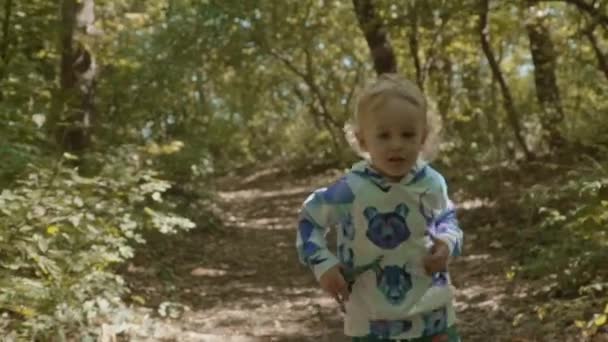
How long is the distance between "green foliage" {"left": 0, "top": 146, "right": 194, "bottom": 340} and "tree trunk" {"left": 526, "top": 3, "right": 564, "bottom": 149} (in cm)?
639

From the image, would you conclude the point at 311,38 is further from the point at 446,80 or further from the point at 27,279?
the point at 27,279

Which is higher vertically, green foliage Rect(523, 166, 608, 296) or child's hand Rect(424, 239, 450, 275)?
child's hand Rect(424, 239, 450, 275)

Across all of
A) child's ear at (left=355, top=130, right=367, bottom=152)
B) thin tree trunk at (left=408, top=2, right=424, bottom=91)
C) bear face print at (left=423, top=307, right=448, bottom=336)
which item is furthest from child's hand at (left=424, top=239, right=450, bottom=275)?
thin tree trunk at (left=408, top=2, right=424, bottom=91)

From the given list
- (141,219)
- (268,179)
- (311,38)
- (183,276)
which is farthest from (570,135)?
(268,179)

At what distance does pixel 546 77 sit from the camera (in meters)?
12.4

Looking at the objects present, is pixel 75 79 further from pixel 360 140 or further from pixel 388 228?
pixel 388 228

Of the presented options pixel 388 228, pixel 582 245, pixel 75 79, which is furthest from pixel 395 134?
pixel 75 79

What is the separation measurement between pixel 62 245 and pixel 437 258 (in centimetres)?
368

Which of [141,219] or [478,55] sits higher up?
[478,55]

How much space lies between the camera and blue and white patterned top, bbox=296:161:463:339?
9.46 ft

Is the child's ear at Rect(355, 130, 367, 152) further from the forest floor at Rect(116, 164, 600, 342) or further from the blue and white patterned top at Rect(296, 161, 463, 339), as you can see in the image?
the forest floor at Rect(116, 164, 600, 342)

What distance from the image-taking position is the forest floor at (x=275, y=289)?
6098mm

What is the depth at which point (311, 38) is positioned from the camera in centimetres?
1792

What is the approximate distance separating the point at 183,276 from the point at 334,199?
5879 mm
